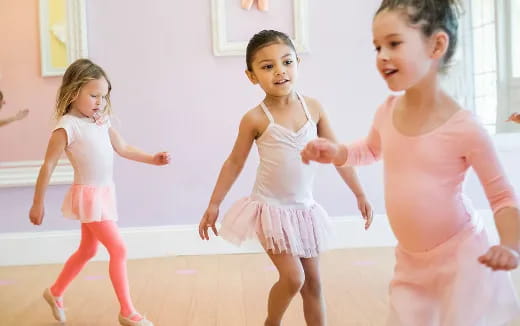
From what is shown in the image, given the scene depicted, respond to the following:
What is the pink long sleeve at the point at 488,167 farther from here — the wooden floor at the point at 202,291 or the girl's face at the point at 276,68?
the wooden floor at the point at 202,291

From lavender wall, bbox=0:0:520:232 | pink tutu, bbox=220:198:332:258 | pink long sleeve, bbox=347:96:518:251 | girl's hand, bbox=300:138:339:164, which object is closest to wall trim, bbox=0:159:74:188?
lavender wall, bbox=0:0:520:232

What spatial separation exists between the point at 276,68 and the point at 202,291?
3.81ft

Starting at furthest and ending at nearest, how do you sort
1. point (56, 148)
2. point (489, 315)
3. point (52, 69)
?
point (52, 69)
point (56, 148)
point (489, 315)

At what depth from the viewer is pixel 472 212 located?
1267mm

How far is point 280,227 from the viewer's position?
180 cm

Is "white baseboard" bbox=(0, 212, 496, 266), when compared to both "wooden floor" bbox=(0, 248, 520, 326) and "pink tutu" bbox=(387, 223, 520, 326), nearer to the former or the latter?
"wooden floor" bbox=(0, 248, 520, 326)

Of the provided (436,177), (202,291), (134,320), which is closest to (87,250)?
(134,320)

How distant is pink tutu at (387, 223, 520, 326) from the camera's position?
1.19 metres

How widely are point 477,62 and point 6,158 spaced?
2473 mm

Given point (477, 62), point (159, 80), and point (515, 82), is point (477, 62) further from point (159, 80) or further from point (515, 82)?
point (159, 80)

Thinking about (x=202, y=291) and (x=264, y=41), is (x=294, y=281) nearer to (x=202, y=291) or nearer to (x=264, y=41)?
(x=264, y=41)

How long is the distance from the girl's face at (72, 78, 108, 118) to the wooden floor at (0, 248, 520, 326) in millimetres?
752

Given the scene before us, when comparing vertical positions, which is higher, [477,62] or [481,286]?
[477,62]

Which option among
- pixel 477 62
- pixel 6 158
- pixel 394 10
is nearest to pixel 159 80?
pixel 6 158
